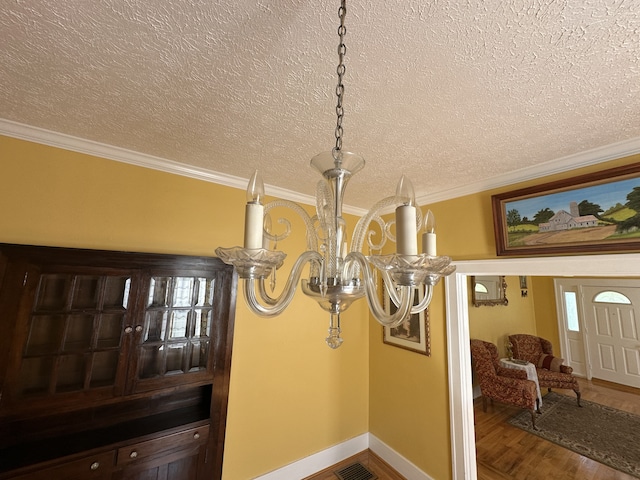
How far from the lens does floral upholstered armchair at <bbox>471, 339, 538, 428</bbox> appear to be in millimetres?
2982

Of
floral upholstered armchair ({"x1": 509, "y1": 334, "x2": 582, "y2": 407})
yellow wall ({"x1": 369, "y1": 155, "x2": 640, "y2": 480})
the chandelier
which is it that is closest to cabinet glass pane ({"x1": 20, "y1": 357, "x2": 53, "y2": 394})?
the chandelier

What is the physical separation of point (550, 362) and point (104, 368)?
5425mm

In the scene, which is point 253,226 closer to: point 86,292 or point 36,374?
point 86,292

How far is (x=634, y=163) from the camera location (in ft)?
4.39

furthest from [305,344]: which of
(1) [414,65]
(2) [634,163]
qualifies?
(2) [634,163]

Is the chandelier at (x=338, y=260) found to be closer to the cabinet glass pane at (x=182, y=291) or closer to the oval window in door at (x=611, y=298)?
the cabinet glass pane at (x=182, y=291)

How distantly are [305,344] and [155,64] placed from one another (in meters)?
2.19

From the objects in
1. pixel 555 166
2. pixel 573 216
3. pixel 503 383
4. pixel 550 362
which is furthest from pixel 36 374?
pixel 550 362

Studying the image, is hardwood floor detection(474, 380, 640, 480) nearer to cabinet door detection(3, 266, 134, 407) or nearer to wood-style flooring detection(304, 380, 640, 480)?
wood-style flooring detection(304, 380, 640, 480)

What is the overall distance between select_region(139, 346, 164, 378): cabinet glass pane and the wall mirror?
409cm

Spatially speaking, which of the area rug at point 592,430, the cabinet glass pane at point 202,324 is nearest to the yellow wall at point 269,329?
the cabinet glass pane at point 202,324

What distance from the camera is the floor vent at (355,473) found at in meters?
2.23

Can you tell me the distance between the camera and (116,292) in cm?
140

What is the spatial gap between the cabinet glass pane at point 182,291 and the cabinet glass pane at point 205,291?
5 cm
